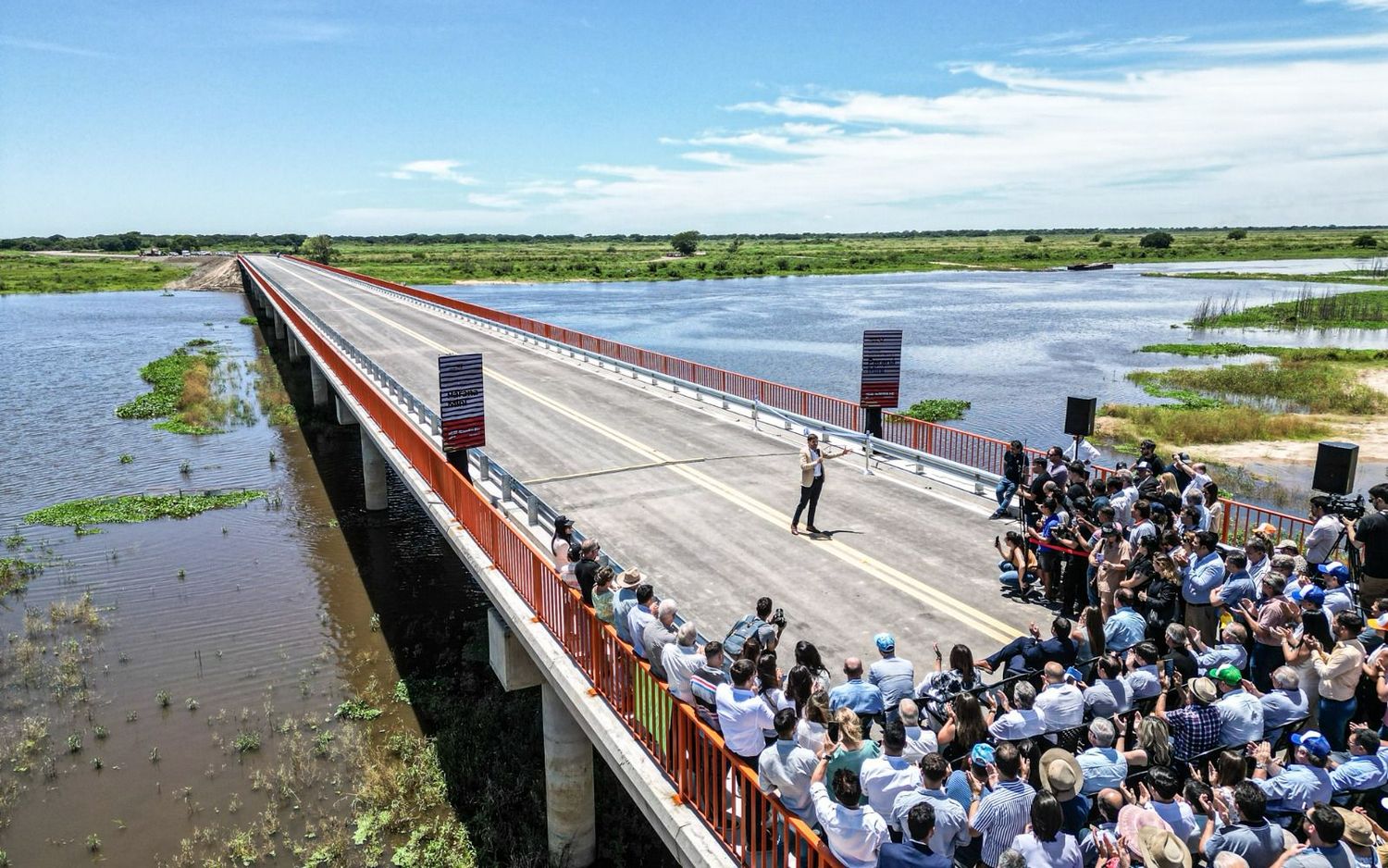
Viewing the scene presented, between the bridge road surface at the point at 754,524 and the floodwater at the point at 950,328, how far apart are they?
15402mm

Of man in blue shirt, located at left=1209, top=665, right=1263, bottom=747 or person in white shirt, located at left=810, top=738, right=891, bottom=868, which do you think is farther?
man in blue shirt, located at left=1209, top=665, right=1263, bottom=747

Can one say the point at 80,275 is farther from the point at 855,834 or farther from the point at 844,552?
the point at 855,834

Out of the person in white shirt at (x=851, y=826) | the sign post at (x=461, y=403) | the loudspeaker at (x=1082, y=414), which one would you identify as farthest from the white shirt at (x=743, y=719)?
the loudspeaker at (x=1082, y=414)

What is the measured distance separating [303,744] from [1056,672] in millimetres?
11704

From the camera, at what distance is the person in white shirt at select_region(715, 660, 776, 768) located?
6.59 m

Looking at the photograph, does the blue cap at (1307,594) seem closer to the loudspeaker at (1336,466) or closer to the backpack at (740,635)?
the loudspeaker at (1336,466)

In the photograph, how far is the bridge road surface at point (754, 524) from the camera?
1073 cm

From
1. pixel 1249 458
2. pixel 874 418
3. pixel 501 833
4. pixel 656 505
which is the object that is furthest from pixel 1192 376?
pixel 501 833

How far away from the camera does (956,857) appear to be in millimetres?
5812

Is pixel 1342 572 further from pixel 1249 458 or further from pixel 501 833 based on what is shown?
pixel 1249 458

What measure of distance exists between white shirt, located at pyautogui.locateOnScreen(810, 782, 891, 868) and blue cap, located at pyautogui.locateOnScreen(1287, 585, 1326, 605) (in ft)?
17.0

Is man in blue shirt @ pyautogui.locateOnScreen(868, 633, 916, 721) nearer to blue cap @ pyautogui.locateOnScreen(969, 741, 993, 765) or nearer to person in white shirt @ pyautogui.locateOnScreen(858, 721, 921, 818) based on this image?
blue cap @ pyautogui.locateOnScreen(969, 741, 993, 765)

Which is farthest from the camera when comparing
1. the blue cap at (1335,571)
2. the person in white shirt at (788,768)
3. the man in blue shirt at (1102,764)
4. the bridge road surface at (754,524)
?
the bridge road surface at (754,524)

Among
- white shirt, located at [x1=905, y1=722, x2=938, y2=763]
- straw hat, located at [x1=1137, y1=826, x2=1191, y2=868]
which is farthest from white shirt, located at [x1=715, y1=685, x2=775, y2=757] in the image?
straw hat, located at [x1=1137, y1=826, x2=1191, y2=868]
